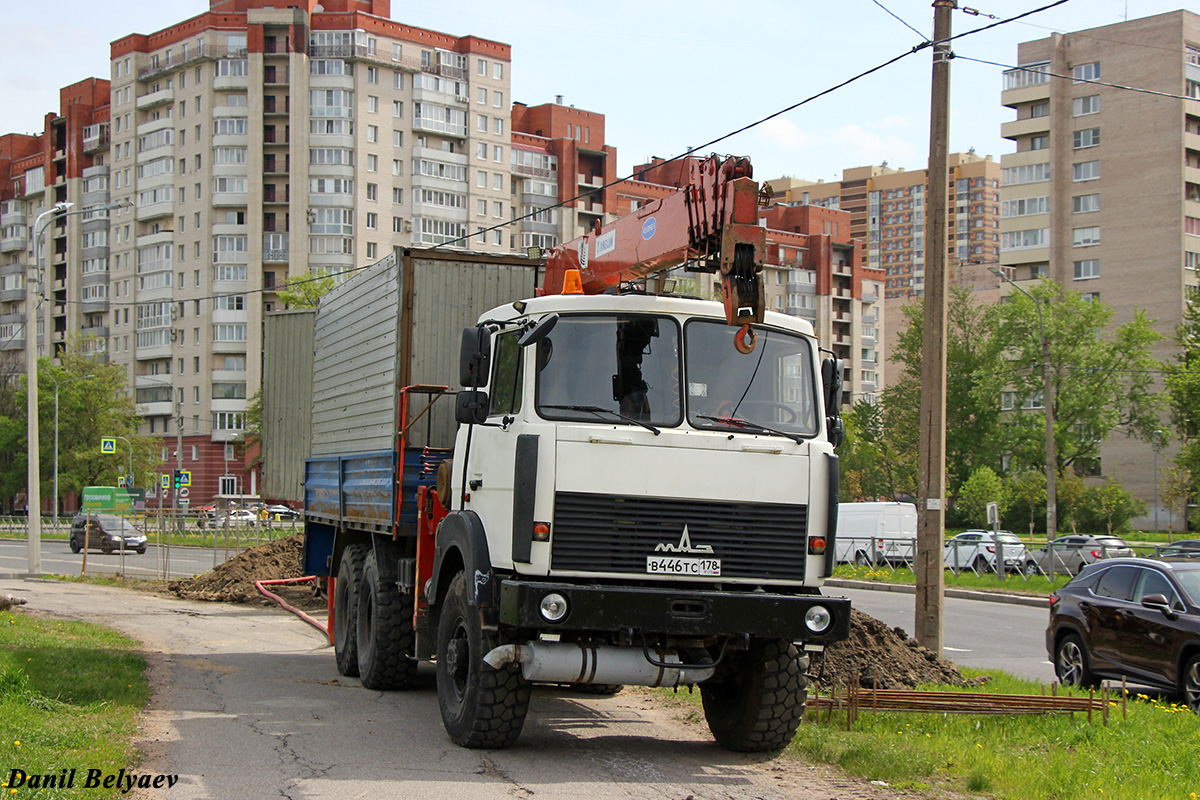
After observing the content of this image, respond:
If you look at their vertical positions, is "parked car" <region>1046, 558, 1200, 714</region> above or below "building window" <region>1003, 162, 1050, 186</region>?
below

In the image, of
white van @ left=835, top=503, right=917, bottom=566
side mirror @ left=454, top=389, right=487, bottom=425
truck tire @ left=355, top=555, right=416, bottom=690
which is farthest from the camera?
white van @ left=835, top=503, right=917, bottom=566

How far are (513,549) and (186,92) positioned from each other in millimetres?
89882

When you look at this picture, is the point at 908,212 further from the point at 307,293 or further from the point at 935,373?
the point at 935,373

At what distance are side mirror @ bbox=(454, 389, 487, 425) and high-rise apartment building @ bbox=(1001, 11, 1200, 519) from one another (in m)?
75.7

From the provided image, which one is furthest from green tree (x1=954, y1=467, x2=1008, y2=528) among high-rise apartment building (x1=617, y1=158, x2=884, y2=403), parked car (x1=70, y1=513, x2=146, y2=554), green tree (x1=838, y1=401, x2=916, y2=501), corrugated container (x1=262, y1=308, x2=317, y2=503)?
corrugated container (x1=262, y1=308, x2=317, y2=503)

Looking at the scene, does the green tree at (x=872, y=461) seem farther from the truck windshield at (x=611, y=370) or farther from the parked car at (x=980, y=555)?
the truck windshield at (x=611, y=370)

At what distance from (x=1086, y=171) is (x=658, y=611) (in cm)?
8277

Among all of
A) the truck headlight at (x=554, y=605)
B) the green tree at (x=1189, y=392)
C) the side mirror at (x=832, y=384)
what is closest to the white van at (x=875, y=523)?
the green tree at (x=1189, y=392)

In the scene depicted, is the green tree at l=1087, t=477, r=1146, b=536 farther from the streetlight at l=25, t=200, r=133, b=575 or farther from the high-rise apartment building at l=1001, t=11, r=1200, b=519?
the streetlight at l=25, t=200, r=133, b=575

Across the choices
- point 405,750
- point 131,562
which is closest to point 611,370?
point 405,750

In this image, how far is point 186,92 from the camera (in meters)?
89.0

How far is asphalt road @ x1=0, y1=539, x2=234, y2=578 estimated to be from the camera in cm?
3021

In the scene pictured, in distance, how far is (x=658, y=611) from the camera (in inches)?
293

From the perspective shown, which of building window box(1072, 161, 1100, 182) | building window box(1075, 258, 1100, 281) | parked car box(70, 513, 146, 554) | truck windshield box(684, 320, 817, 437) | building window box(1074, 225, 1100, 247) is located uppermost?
building window box(1072, 161, 1100, 182)
